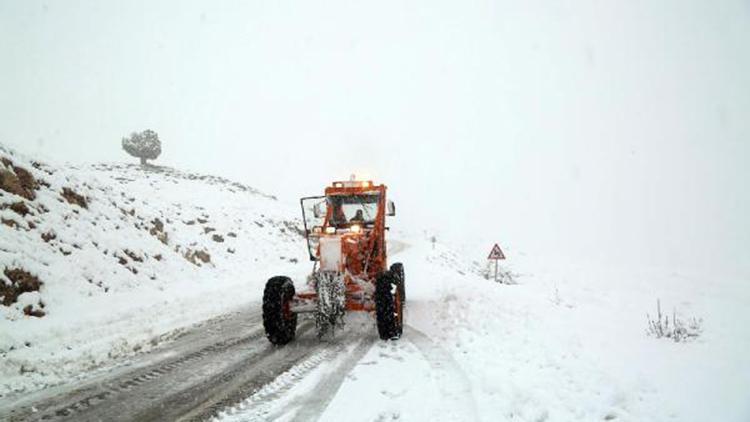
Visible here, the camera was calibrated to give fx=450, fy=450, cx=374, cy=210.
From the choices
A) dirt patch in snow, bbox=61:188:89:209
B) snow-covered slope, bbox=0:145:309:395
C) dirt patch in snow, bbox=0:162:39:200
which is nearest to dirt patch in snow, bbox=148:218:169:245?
snow-covered slope, bbox=0:145:309:395

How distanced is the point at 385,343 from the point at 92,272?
730 centimetres

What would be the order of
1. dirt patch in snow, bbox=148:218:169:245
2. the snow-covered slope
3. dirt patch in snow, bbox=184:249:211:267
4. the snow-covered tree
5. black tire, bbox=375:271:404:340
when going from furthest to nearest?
the snow-covered tree → dirt patch in snow, bbox=184:249:211:267 → dirt patch in snow, bbox=148:218:169:245 → black tire, bbox=375:271:404:340 → the snow-covered slope

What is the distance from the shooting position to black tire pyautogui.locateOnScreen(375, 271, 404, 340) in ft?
23.5

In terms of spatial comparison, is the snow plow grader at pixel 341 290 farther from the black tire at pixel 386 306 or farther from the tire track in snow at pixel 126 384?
the tire track in snow at pixel 126 384

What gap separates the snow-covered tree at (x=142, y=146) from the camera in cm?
4216

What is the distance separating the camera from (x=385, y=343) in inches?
289

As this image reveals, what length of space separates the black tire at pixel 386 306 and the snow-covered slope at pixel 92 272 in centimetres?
374

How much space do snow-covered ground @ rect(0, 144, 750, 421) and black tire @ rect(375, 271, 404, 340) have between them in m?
0.22

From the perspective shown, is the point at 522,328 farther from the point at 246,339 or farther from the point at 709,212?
the point at 709,212

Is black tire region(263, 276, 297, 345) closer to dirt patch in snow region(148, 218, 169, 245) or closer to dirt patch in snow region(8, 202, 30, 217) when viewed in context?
dirt patch in snow region(8, 202, 30, 217)

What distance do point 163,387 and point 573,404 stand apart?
455 centimetres

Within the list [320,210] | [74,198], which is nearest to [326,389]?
[320,210]

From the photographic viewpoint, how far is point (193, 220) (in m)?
19.2

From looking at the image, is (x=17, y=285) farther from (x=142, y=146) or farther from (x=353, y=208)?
(x=142, y=146)
